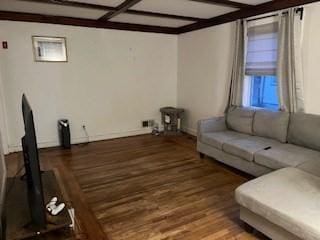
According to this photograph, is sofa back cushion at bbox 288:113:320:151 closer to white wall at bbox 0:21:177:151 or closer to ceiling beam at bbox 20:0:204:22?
ceiling beam at bbox 20:0:204:22

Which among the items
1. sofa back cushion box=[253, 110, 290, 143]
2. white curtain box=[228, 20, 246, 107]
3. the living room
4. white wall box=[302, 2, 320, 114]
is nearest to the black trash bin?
the living room

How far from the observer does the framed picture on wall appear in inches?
161

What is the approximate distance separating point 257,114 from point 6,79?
3.96m

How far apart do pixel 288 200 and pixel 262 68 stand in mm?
2355

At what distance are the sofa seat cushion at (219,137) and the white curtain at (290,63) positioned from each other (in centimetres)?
75

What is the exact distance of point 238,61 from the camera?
387cm

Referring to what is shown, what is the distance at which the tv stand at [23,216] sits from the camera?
1.38 meters

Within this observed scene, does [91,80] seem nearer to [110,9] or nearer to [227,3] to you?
[110,9]

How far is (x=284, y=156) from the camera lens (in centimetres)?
266

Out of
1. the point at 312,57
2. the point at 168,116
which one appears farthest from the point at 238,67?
the point at 168,116

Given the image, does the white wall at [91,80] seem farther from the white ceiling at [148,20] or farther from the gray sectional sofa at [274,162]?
the gray sectional sofa at [274,162]

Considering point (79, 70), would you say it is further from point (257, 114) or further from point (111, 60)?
point (257, 114)

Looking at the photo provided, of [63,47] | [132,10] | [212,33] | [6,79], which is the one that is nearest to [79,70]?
[63,47]

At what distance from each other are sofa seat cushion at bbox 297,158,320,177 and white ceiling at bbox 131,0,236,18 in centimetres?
242
